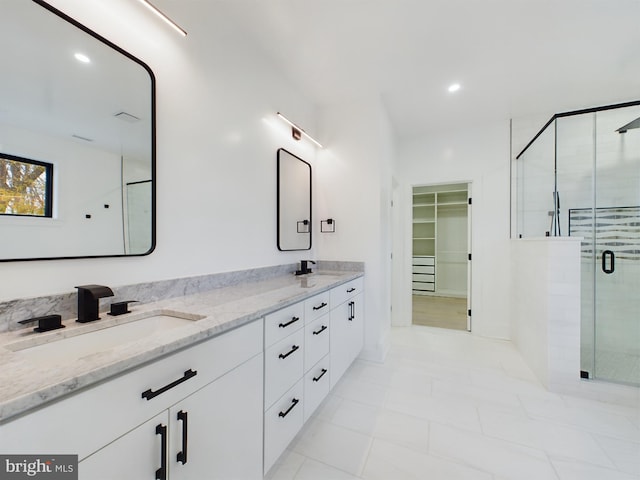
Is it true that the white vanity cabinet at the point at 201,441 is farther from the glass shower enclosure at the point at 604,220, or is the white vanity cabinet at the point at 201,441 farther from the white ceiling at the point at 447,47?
the glass shower enclosure at the point at 604,220

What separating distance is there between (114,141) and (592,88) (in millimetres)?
4226

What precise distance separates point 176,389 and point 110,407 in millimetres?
194

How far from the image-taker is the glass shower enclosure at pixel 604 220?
2359 mm

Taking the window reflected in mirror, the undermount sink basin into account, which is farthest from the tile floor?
the window reflected in mirror

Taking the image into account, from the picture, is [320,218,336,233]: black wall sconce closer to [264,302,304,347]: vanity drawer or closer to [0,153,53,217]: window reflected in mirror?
[264,302,304,347]: vanity drawer

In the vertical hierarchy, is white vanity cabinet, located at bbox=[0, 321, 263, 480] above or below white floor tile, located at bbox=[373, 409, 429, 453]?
above

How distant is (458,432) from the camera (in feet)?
5.75

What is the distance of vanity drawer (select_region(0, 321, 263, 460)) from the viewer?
1.80 feet

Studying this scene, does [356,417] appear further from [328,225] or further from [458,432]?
[328,225]

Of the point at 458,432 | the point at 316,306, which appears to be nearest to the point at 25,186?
the point at 316,306

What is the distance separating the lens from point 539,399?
7.03 ft

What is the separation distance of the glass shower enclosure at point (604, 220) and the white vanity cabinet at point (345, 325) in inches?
75.2

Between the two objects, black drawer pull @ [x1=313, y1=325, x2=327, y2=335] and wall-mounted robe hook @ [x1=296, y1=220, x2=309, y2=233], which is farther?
Answer: wall-mounted robe hook @ [x1=296, y1=220, x2=309, y2=233]

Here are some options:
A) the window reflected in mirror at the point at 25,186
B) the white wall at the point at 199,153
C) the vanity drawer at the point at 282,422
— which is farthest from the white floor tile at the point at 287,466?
the window reflected in mirror at the point at 25,186
